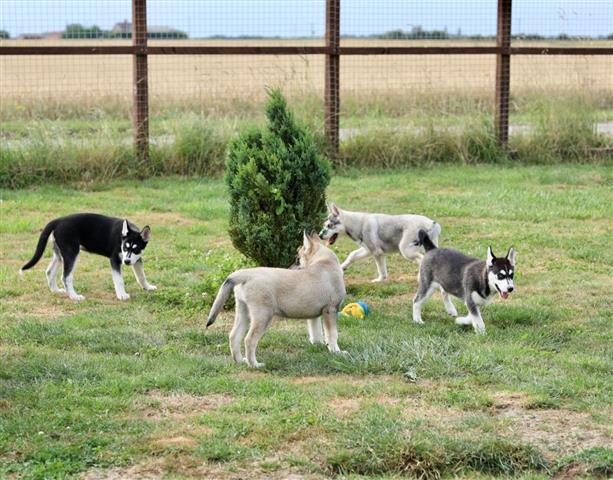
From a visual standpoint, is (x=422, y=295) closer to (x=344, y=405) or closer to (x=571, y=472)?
(x=344, y=405)

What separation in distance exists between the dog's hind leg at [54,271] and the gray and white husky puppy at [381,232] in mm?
2557

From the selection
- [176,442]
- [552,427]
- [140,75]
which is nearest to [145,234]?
[176,442]

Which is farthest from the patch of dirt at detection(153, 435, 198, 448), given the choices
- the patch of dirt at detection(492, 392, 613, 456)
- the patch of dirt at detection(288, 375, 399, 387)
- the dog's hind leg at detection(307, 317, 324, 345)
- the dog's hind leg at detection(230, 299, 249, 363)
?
the dog's hind leg at detection(307, 317, 324, 345)

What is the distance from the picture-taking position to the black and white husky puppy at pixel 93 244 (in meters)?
9.98

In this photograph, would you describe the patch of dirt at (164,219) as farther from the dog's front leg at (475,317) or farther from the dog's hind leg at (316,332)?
the dog's front leg at (475,317)

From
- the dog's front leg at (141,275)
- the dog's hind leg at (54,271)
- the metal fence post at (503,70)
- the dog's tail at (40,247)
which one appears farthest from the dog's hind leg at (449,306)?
the metal fence post at (503,70)

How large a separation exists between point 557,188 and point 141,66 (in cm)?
618

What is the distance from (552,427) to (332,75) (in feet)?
34.2

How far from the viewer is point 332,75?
16.2m

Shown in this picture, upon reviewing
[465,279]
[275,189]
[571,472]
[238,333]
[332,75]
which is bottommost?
[571,472]

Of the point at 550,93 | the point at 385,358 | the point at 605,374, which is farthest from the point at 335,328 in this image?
the point at 550,93

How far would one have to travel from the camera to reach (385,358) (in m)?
7.83

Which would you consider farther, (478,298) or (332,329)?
(478,298)

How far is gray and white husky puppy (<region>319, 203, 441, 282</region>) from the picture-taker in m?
10.7
